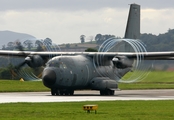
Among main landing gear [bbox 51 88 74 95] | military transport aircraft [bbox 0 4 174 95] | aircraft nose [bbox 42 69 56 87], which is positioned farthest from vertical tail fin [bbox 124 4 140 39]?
aircraft nose [bbox 42 69 56 87]

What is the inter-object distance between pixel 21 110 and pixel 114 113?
18.2 ft

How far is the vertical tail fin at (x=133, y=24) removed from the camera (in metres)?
61.8

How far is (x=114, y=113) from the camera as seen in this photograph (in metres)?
32.2

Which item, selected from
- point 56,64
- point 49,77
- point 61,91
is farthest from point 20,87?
point 49,77

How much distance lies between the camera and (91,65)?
53.8 metres

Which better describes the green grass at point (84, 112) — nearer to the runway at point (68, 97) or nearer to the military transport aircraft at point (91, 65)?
the runway at point (68, 97)

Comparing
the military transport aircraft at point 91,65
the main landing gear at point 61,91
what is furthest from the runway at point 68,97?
the military transport aircraft at point 91,65

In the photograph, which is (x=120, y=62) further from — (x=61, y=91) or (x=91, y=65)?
(x=61, y=91)

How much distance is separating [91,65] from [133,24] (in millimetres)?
10469

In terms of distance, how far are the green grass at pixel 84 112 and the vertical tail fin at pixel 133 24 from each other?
22.8m

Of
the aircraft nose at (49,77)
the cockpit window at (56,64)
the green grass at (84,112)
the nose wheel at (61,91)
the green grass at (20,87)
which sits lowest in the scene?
the green grass at (20,87)

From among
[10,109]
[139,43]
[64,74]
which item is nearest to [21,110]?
[10,109]

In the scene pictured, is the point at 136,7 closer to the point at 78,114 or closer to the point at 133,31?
the point at 133,31

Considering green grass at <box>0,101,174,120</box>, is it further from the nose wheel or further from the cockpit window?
the nose wheel
